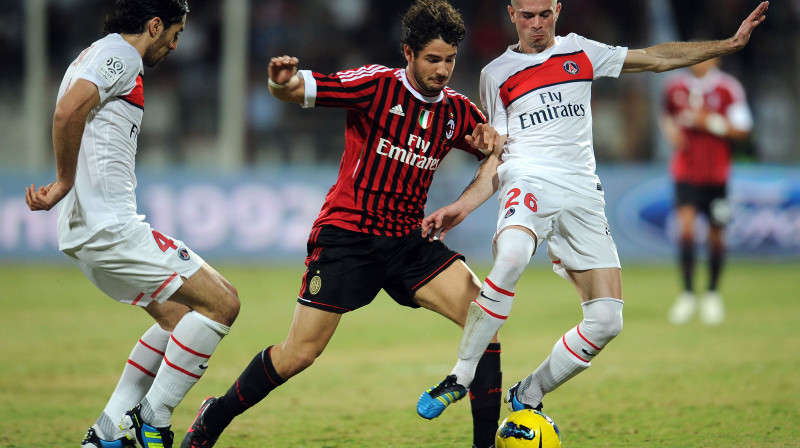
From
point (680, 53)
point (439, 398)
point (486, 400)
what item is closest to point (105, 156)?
point (439, 398)

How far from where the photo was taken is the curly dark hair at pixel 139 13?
4398mm

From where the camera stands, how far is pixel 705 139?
10.9 metres

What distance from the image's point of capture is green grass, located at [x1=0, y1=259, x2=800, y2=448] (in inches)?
208

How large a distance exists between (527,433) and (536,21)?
6.78ft

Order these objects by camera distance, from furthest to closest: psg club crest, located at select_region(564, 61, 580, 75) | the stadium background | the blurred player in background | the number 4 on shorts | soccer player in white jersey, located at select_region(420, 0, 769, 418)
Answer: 1. the stadium background
2. the blurred player in background
3. psg club crest, located at select_region(564, 61, 580, 75)
4. soccer player in white jersey, located at select_region(420, 0, 769, 418)
5. the number 4 on shorts

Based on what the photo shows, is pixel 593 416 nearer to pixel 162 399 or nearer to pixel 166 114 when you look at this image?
pixel 162 399

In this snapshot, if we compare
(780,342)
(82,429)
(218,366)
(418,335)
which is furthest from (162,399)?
(780,342)

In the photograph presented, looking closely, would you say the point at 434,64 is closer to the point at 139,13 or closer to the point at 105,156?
the point at 139,13

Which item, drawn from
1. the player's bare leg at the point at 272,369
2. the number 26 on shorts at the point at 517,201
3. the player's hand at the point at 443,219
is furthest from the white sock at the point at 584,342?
the player's bare leg at the point at 272,369

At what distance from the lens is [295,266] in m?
14.6

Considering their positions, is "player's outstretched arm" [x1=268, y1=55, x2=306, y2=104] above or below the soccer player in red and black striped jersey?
above

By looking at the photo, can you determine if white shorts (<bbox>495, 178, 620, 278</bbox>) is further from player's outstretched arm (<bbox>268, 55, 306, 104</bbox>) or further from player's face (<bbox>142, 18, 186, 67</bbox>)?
player's face (<bbox>142, 18, 186, 67</bbox>)

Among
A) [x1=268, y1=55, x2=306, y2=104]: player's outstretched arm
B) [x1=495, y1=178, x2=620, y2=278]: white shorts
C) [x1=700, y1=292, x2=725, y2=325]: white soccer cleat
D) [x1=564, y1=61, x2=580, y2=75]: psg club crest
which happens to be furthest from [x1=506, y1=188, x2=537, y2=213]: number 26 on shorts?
[x1=700, y1=292, x2=725, y2=325]: white soccer cleat

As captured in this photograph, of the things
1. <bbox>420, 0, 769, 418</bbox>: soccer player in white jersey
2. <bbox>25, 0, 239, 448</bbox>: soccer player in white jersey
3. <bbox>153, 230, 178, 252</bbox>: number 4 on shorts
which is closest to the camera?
<bbox>25, 0, 239, 448</bbox>: soccer player in white jersey
